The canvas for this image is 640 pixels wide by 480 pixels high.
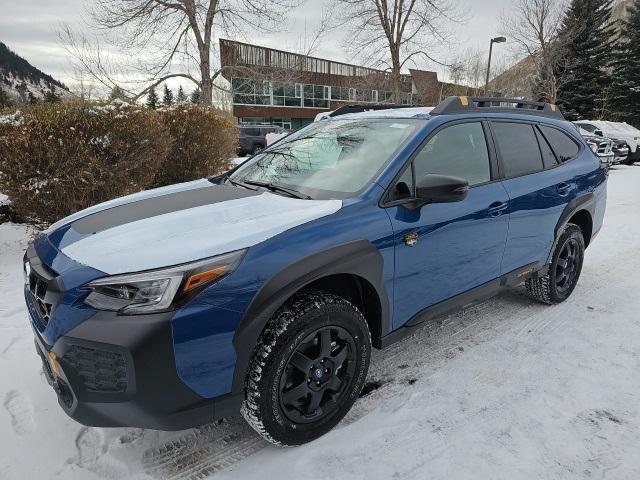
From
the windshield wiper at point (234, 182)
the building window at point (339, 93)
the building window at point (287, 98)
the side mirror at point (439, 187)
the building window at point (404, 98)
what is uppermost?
the building window at point (339, 93)

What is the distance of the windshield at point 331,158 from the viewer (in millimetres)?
2636

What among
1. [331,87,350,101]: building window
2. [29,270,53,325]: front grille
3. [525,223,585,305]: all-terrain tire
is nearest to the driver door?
[525,223,585,305]: all-terrain tire

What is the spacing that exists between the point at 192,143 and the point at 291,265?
659 cm

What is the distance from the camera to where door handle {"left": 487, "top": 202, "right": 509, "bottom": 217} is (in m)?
3.02

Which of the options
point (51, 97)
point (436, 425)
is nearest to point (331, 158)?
point (436, 425)

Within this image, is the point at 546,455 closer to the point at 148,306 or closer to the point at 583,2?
the point at 148,306

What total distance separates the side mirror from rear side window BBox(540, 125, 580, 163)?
183cm

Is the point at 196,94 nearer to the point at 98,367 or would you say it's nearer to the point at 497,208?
the point at 497,208

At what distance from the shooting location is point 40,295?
6.79 feet

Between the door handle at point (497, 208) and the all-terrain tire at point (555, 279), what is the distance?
96 cm

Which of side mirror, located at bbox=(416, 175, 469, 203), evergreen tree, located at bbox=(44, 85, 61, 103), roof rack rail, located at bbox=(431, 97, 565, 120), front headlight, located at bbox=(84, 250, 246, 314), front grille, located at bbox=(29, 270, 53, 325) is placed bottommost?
front grille, located at bbox=(29, 270, 53, 325)

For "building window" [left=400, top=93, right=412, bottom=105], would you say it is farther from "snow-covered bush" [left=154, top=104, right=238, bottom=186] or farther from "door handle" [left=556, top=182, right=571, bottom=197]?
"door handle" [left=556, top=182, right=571, bottom=197]

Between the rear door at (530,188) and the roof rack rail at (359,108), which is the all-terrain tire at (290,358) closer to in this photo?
the rear door at (530,188)

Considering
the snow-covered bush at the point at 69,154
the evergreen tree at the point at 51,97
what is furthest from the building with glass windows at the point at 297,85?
the snow-covered bush at the point at 69,154
